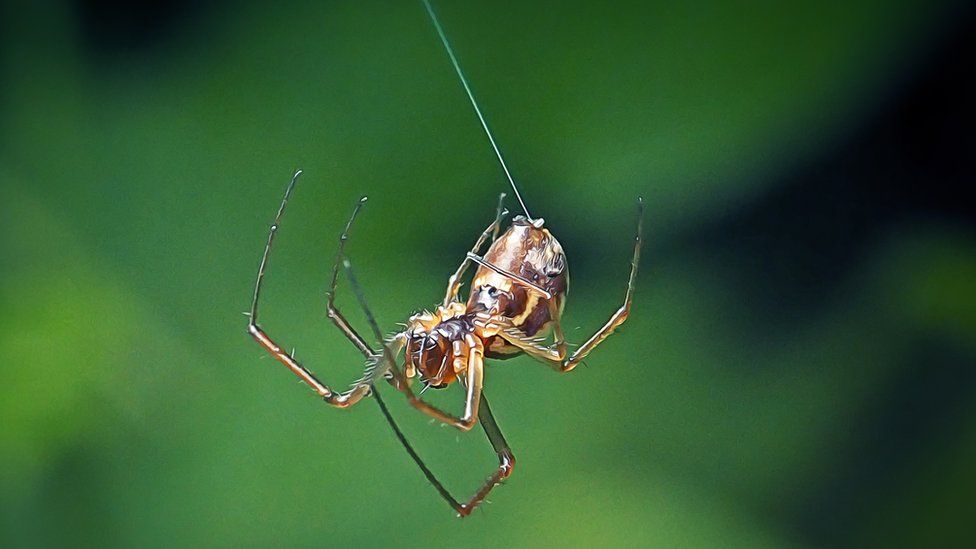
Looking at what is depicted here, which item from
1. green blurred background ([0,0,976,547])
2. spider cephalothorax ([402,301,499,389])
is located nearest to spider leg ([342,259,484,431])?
spider cephalothorax ([402,301,499,389])

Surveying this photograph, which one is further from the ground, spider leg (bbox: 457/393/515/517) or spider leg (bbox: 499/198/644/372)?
spider leg (bbox: 499/198/644/372)

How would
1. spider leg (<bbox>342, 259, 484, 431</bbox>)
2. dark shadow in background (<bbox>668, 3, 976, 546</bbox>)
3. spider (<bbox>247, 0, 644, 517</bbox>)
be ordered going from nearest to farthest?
spider leg (<bbox>342, 259, 484, 431</bbox>) < spider (<bbox>247, 0, 644, 517</bbox>) < dark shadow in background (<bbox>668, 3, 976, 546</bbox>)

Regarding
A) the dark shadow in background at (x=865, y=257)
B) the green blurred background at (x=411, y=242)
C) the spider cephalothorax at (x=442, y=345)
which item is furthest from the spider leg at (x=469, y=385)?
the dark shadow in background at (x=865, y=257)

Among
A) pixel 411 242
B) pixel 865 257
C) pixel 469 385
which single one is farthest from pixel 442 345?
pixel 865 257

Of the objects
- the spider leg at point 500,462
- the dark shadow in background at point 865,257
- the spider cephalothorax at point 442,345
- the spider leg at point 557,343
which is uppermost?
the spider cephalothorax at point 442,345

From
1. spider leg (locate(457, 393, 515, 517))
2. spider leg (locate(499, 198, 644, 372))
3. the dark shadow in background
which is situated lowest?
the dark shadow in background

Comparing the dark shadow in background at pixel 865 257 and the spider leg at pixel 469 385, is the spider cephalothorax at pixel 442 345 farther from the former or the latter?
the dark shadow in background at pixel 865 257

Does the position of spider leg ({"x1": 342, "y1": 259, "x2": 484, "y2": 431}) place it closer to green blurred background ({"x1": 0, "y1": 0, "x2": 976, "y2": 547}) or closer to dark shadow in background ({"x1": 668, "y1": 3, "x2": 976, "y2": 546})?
green blurred background ({"x1": 0, "y1": 0, "x2": 976, "y2": 547})

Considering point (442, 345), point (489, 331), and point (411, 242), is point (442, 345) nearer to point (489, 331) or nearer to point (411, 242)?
point (489, 331)

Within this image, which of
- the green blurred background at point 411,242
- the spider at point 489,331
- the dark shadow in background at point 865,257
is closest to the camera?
the spider at point 489,331

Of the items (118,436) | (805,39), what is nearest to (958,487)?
(805,39)
